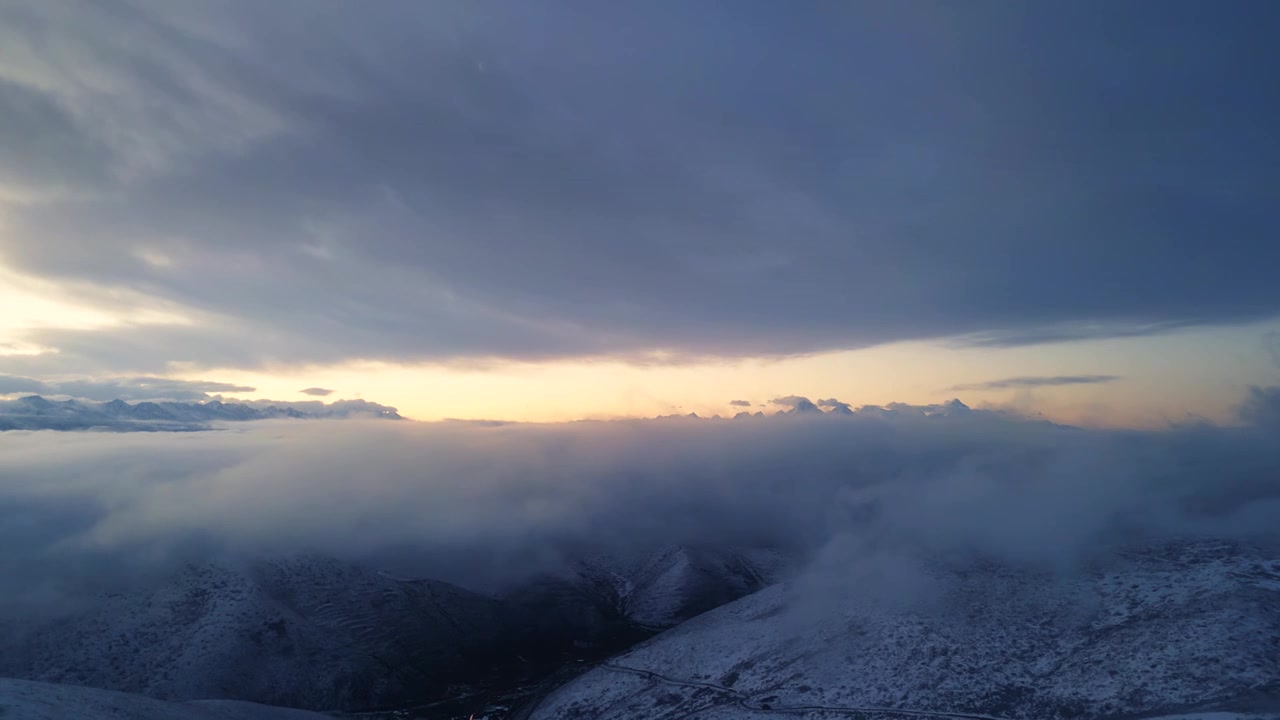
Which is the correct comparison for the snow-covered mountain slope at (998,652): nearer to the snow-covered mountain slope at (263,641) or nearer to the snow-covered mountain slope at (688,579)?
the snow-covered mountain slope at (263,641)

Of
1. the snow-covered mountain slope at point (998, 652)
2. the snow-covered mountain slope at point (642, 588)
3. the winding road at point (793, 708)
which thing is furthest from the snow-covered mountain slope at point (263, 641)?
the winding road at point (793, 708)

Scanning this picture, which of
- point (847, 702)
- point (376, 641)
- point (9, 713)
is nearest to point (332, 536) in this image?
point (376, 641)

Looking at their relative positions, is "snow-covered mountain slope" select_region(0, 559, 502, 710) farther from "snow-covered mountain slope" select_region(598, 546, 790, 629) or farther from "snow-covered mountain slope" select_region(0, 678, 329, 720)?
"snow-covered mountain slope" select_region(598, 546, 790, 629)

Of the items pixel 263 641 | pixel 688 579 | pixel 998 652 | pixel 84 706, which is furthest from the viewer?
pixel 688 579

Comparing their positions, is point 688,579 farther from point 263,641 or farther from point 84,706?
point 84,706

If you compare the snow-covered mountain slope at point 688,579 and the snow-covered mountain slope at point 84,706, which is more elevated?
the snow-covered mountain slope at point 84,706

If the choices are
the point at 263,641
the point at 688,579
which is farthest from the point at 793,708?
the point at 263,641
